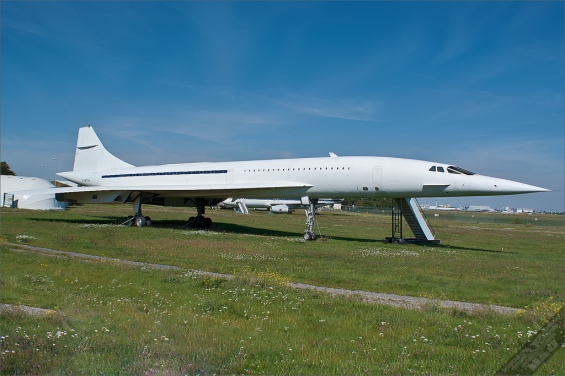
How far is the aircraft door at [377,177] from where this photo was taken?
62.4ft

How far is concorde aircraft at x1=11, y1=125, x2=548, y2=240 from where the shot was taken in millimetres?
17938

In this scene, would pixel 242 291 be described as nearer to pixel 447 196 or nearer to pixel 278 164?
pixel 447 196

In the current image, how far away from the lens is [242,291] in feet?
26.7

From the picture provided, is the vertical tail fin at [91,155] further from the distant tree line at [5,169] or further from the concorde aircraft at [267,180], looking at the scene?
the distant tree line at [5,169]

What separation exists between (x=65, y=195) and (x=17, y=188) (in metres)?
27.9

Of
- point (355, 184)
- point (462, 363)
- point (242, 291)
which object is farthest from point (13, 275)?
point (355, 184)

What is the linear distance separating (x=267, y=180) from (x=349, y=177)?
443 centimetres

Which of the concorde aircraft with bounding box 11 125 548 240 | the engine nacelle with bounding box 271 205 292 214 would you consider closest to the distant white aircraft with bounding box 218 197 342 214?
the engine nacelle with bounding box 271 205 292 214

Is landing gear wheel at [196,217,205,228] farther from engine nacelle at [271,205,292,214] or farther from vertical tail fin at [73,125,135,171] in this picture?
engine nacelle at [271,205,292,214]

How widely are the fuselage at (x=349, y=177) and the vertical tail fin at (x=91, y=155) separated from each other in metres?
4.94

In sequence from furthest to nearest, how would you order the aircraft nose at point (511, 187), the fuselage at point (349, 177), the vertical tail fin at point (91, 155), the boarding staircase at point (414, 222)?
the vertical tail fin at point (91, 155), the boarding staircase at point (414, 222), the fuselage at point (349, 177), the aircraft nose at point (511, 187)

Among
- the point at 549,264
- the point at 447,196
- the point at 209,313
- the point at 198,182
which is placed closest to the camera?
the point at 209,313

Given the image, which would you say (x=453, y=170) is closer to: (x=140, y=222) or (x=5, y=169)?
(x=140, y=222)

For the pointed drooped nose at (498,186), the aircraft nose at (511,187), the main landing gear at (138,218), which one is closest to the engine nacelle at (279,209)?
the main landing gear at (138,218)
